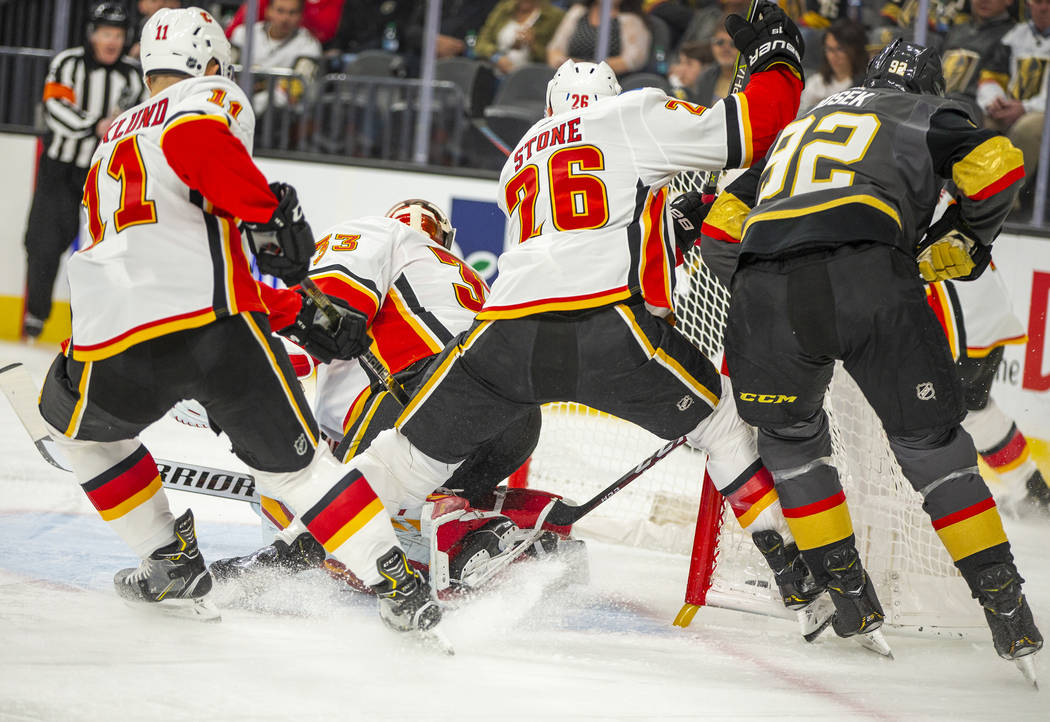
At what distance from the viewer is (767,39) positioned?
2.54 meters

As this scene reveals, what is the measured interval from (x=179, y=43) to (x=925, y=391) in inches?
61.8

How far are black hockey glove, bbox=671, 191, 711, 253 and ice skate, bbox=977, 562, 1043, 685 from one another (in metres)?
0.94

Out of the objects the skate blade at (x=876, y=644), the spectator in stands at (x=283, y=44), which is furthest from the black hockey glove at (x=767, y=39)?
the spectator in stands at (x=283, y=44)

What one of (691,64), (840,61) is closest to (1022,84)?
(840,61)

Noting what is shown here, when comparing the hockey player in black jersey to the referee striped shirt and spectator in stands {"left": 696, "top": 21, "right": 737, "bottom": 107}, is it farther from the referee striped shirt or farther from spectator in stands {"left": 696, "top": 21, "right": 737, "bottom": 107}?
the referee striped shirt

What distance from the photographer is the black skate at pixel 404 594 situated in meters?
2.35

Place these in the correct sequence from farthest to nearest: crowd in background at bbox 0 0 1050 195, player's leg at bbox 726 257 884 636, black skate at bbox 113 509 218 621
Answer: crowd in background at bbox 0 0 1050 195, black skate at bbox 113 509 218 621, player's leg at bbox 726 257 884 636

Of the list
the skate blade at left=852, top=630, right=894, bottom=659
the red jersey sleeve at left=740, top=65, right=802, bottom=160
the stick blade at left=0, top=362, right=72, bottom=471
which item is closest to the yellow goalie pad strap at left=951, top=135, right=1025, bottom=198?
the red jersey sleeve at left=740, top=65, right=802, bottom=160

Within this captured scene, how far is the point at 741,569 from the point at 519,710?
97 cm

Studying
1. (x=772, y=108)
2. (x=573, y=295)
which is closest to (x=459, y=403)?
(x=573, y=295)

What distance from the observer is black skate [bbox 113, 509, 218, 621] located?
2.50 metres

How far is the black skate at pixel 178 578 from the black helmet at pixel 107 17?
3818 millimetres

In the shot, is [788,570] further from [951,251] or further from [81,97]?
[81,97]

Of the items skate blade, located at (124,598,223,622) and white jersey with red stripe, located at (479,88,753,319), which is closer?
white jersey with red stripe, located at (479,88,753,319)
